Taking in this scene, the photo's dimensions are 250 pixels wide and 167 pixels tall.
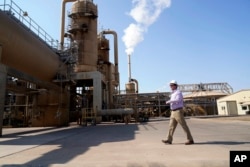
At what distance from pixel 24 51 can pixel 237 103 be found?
133 feet

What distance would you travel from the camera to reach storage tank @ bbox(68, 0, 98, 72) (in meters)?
28.4

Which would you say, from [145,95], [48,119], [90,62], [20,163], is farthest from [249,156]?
[145,95]

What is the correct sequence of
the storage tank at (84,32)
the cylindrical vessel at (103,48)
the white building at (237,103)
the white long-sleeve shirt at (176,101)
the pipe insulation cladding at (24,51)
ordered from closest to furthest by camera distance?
the white long-sleeve shirt at (176,101)
the pipe insulation cladding at (24,51)
the storage tank at (84,32)
the cylindrical vessel at (103,48)
the white building at (237,103)

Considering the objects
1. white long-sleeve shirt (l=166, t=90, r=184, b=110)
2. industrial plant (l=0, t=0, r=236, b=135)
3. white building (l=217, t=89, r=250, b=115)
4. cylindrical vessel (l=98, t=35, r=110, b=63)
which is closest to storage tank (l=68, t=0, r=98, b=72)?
industrial plant (l=0, t=0, r=236, b=135)

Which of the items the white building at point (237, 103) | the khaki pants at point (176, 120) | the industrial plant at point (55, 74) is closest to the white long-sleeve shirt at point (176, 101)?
the khaki pants at point (176, 120)

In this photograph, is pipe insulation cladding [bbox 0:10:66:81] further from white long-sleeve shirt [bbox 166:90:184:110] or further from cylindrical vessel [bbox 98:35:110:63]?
cylindrical vessel [bbox 98:35:110:63]

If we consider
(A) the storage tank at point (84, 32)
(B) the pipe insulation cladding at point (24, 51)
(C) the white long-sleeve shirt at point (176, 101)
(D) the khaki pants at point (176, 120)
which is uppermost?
(A) the storage tank at point (84, 32)

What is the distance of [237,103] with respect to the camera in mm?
43438

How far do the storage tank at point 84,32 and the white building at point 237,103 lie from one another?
28.5 m

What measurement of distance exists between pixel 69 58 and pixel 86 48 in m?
5.53

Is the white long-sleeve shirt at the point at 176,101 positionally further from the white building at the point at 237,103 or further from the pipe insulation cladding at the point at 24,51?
the white building at the point at 237,103

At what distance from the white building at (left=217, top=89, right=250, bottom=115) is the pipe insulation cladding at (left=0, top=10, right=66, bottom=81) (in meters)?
35.2

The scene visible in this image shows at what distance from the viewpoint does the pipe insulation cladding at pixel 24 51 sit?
43.4ft

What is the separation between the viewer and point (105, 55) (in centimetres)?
4022
